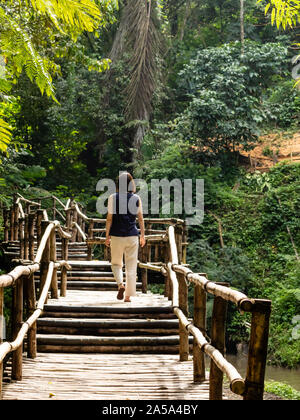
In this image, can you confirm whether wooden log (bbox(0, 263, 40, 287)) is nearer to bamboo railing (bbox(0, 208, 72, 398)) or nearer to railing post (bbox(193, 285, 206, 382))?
bamboo railing (bbox(0, 208, 72, 398))

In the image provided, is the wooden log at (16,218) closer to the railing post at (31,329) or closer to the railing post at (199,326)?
the railing post at (31,329)

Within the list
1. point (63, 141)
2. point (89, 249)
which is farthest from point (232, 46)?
point (89, 249)

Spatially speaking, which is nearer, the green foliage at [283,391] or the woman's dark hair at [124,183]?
the woman's dark hair at [124,183]

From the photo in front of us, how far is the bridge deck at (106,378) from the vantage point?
3787 millimetres

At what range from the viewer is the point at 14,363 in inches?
161

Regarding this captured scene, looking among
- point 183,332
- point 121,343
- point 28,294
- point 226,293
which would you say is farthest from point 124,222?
point 226,293

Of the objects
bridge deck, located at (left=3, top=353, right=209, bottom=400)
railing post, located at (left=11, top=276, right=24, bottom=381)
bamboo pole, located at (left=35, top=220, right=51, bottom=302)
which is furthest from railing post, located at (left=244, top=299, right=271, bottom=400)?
bamboo pole, located at (left=35, top=220, right=51, bottom=302)

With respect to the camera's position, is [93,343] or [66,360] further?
[93,343]

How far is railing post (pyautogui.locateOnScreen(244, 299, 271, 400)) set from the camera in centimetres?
261

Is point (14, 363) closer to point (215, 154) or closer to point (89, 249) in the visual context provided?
point (89, 249)

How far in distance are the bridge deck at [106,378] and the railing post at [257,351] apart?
3.96 ft

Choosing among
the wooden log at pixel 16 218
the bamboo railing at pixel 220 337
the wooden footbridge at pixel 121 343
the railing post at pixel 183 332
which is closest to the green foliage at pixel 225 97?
the wooden log at pixel 16 218

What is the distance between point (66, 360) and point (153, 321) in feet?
3.80
